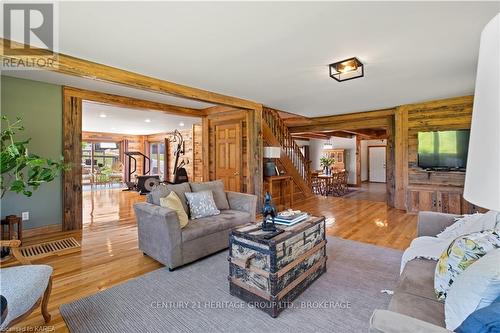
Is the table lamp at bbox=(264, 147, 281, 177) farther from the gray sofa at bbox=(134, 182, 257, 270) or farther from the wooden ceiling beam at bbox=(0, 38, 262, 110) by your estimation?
the gray sofa at bbox=(134, 182, 257, 270)

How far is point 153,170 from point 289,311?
10758 mm

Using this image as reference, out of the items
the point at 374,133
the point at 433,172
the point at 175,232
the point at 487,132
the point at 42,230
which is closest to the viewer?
the point at 487,132

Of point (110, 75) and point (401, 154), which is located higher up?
point (110, 75)

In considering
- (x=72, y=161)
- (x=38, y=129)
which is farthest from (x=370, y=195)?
(x=38, y=129)

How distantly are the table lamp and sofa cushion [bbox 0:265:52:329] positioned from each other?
4361mm

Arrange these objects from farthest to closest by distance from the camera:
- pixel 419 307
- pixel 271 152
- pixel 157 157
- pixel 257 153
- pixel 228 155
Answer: pixel 157 157
pixel 228 155
pixel 271 152
pixel 257 153
pixel 419 307

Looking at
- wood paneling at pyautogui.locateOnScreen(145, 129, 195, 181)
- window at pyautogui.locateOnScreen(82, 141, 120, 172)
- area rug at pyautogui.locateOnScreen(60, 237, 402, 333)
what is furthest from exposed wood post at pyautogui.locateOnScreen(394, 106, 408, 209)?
window at pyautogui.locateOnScreen(82, 141, 120, 172)

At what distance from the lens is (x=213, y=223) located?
10.3ft

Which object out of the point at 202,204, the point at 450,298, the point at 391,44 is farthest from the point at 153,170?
the point at 450,298

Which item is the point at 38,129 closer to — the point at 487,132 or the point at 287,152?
the point at 487,132

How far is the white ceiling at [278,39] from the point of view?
6.41ft

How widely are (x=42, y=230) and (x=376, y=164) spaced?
502 inches

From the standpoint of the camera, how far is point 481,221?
2.00 meters

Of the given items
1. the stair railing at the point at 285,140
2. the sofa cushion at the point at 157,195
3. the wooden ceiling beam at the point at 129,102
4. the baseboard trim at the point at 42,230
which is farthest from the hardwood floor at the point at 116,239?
the wooden ceiling beam at the point at 129,102
